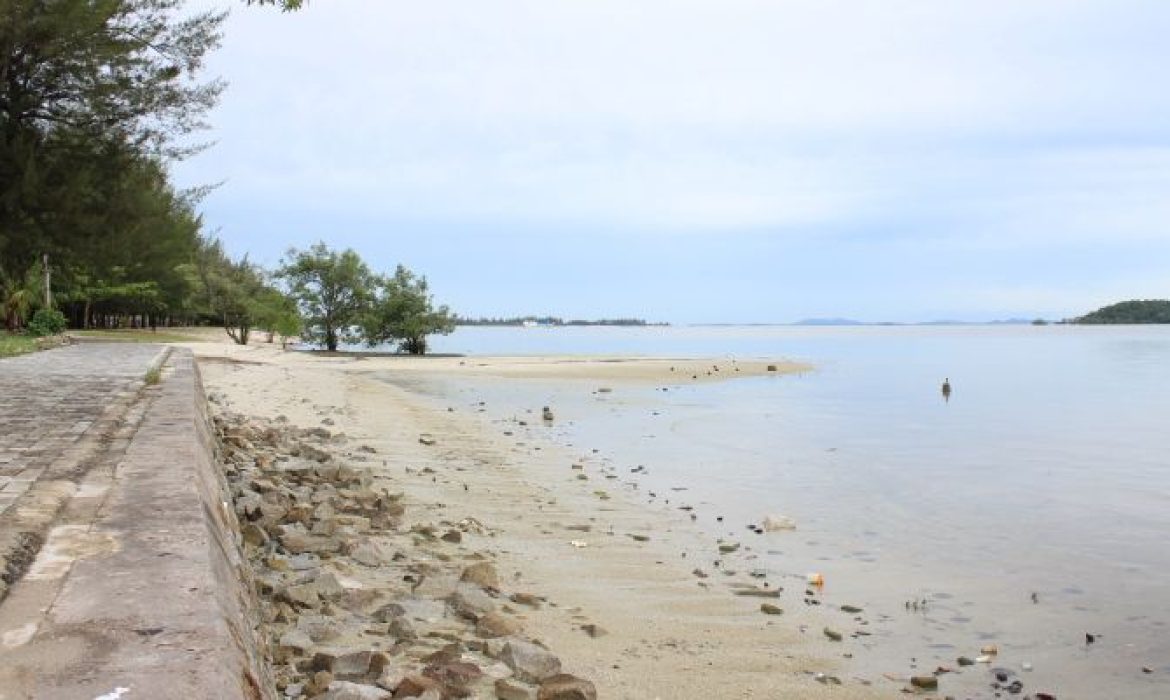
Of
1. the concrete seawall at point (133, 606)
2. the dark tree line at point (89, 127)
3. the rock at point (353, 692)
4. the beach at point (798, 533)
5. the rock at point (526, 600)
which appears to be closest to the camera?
the concrete seawall at point (133, 606)

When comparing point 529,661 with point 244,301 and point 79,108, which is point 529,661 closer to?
point 79,108

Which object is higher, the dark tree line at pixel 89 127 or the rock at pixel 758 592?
the dark tree line at pixel 89 127

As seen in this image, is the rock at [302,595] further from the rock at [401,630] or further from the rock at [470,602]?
the rock at [470,602]

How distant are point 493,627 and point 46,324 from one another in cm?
3477

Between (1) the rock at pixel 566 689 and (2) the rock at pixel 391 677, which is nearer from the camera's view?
(2) the rock at pixel 391 677

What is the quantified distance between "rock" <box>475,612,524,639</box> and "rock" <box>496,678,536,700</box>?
853 mm

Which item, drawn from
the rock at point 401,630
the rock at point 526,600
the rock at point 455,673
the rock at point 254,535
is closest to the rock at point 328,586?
the rock at point 401,630

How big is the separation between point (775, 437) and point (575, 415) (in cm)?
561

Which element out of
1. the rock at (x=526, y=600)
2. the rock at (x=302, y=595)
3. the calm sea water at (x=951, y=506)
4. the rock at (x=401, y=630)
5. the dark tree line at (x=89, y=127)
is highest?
the dark tree line at (x=89, y=127)

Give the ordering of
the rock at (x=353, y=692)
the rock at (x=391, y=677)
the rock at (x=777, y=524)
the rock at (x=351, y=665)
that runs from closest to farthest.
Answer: the rock at (x=353, y=692) → the rock at (x=391, y=677) → the rock at (x=351, y=665) → the rock at (x=777, y=524)

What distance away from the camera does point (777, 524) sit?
9.52m

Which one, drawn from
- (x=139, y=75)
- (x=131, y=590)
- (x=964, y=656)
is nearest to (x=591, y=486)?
(x=964, y=656)

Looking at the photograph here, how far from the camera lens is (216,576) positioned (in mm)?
3184

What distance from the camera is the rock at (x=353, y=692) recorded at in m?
3.71
